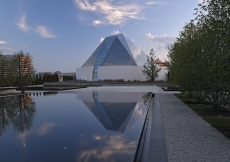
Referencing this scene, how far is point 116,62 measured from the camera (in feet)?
→ 183

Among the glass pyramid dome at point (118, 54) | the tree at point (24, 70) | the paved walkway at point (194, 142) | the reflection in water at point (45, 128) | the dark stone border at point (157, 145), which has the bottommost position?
the paved walkway at point (194, 142)

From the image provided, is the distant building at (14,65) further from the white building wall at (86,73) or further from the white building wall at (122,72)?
the white building wall at (86,73)

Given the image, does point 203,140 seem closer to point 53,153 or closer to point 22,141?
point 53,153

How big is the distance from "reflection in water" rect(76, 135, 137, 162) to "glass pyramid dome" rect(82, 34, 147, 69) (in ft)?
161

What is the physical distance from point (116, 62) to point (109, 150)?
2004 inches

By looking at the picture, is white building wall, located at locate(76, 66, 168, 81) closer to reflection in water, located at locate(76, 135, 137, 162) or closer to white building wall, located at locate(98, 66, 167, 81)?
white building wall, located at locate(98, 66, 167, 81)

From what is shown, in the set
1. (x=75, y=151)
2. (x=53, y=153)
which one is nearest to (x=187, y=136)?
(x=75, y=151)

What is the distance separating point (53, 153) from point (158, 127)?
4057 mm

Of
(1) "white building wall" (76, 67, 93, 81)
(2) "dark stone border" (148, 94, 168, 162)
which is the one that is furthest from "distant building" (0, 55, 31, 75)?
(1) "white building wall" (76, 67, 93, 81)

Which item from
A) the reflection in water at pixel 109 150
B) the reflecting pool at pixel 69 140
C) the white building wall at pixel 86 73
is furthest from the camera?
the white building wall at pixel 86 73

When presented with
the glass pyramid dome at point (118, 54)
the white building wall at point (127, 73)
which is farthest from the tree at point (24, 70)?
the glass pyramid dome at point (118, 54)

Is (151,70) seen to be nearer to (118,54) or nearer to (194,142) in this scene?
(118,54)

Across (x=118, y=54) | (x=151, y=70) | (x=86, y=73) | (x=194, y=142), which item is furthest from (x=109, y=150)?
(x=86, y=73)

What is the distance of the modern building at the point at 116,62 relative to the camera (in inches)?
2088
